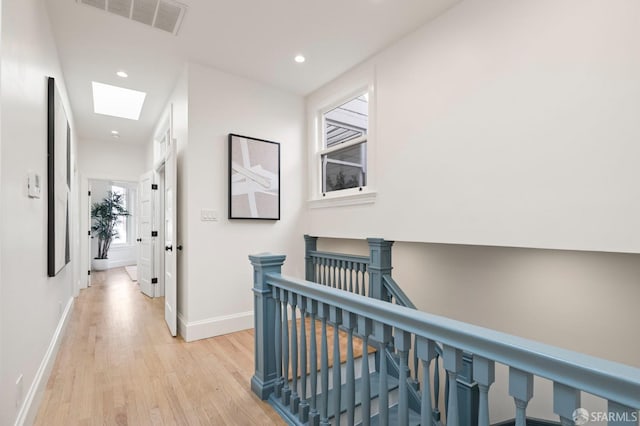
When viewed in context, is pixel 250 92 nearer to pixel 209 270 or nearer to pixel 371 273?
pixel 209 270

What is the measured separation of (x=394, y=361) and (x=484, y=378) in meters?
2.02

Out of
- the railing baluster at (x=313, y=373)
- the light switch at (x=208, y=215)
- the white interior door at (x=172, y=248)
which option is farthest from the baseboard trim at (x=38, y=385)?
the light switch at (x=208, y=215)

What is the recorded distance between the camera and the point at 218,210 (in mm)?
3240

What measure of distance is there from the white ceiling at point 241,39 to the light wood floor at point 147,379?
2761mm

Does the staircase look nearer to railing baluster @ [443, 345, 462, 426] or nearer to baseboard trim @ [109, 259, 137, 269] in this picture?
railing baluster @ [443, 345, 462, 426]

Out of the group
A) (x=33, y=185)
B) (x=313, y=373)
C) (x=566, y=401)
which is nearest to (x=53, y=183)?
(x=33, y=185)

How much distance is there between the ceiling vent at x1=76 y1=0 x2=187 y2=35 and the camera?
2.29 m

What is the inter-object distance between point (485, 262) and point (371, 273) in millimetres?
A: 1051

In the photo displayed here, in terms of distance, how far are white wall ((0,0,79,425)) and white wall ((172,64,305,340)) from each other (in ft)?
3.63

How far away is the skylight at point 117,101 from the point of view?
12.8ft

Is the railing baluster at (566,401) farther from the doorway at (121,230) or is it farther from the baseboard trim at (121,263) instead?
the baseboard trim at (121,263)

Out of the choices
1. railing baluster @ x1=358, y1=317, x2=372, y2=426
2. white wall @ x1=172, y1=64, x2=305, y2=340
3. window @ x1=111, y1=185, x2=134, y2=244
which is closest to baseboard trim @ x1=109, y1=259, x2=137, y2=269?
window @ x1=111, y1=185, x2=134, y2=244

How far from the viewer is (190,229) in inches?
120

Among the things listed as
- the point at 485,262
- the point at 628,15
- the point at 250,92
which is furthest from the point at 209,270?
the point at 628,15
